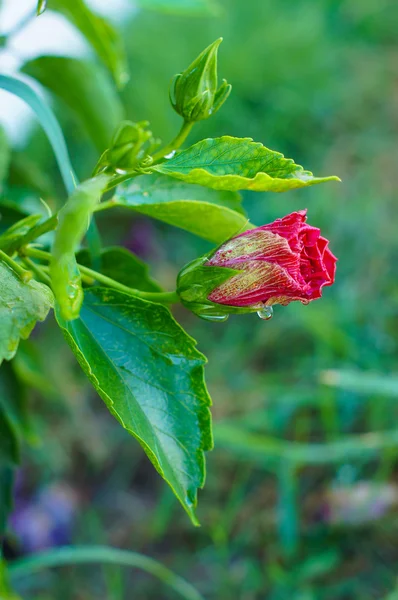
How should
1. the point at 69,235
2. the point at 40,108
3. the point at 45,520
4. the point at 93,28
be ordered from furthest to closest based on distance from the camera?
1. the point at 45,520
2. the point at 93,28
3. the point at 40,108
4. the point at 69,235

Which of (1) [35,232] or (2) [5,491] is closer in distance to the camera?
(1) [35,232]

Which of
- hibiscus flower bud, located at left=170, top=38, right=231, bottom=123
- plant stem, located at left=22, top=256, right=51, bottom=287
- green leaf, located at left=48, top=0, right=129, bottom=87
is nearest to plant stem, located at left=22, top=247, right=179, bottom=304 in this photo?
plant stem, located at left=22, top=256, right=51, bottom=287

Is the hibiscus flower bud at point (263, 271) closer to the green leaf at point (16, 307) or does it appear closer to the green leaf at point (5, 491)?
the green leaf at point (16, 307)

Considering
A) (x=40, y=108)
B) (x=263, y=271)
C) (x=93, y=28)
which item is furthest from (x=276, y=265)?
(x=93, y=28)

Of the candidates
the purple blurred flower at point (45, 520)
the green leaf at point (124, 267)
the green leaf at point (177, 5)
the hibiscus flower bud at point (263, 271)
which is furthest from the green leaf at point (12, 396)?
the purple blurred flower at point (45, 520)

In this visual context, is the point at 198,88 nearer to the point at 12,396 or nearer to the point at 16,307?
the point at 16,307

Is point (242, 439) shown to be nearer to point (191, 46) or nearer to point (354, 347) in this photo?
point (354, 347)

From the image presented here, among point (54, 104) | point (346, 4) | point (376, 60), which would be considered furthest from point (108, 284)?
point (346, 4)
